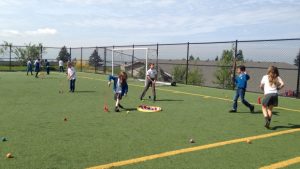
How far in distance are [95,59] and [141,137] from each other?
3272 centimetres

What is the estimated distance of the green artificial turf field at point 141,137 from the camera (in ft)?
19.3

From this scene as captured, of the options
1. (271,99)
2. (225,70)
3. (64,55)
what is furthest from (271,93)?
(64,55)

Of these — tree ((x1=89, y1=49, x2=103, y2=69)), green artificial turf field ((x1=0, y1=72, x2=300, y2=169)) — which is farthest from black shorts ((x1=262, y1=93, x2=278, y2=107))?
tree ((x1=89, y1=49, x2=103, y2=69))

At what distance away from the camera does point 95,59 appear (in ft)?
130

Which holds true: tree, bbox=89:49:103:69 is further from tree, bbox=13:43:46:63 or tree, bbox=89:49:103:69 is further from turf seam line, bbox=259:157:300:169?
turf seam line, bbox=259:157:300:169

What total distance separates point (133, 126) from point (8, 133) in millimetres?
3062

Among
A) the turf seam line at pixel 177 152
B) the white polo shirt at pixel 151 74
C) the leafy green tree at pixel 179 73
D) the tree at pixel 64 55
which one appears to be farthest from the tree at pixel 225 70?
the turf seam line at pixel 177 152

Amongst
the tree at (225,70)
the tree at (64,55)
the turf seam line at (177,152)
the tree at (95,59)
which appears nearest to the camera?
the turf seam line at (177,152)

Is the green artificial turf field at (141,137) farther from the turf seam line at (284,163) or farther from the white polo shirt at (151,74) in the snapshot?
the white polo shirt at (151,74)

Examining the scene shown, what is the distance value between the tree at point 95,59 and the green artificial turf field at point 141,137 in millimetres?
27114

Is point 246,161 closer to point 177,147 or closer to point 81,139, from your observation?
point 177,147

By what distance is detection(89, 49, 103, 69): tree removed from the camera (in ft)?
129

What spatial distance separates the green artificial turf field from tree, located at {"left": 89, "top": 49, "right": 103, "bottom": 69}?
27.1 m

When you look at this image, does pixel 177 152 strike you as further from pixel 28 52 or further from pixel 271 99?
pixel 28 52
